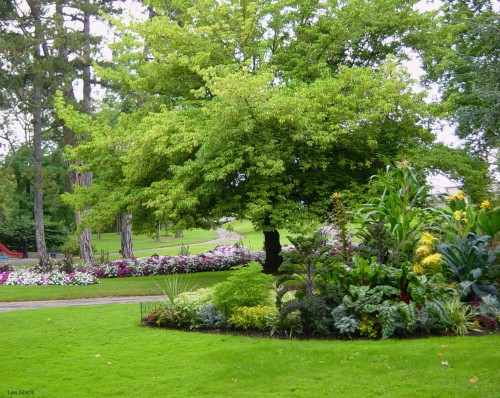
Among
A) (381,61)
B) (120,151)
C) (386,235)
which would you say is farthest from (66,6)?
(386,235)

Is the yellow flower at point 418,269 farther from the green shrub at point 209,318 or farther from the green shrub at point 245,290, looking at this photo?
the green shrub at point 209,318

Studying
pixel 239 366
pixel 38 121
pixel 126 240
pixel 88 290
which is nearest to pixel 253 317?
pixel 239 366

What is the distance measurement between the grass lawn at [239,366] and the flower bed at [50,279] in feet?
29.0

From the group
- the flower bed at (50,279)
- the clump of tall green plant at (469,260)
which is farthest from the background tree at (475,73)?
the flower bed at (50,279)

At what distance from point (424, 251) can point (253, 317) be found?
318 cm

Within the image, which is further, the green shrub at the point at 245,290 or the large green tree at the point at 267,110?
the large green tree at the point at 267,110

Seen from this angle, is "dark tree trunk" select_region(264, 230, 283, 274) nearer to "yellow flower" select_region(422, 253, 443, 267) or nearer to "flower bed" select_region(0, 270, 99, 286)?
"flower bed" select_region(0, 270, 99, 286)

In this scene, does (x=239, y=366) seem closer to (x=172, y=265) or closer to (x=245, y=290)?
(x=245, y=290)

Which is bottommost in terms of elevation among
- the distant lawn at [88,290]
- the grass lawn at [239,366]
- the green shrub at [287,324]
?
the distant lawn at [88,290]

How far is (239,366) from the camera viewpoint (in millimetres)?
6543

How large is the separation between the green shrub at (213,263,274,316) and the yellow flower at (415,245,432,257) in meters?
2.61

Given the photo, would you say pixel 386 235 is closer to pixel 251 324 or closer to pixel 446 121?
pixel 251 324

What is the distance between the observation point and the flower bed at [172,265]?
1988 centimetres

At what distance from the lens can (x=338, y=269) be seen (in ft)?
28.3
